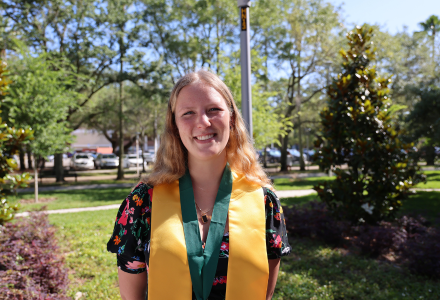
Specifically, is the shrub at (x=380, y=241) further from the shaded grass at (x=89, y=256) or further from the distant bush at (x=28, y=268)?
the distant bush at (x=28, y=268)

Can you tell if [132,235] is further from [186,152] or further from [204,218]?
[186,152]

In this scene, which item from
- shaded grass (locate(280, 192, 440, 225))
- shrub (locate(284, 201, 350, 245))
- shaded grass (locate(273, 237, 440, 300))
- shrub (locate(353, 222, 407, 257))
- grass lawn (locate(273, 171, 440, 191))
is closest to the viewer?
shaded grass (locate(273, 237, 440, 300))

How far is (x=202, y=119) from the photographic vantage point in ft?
5.61

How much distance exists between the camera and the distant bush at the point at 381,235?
4.70m

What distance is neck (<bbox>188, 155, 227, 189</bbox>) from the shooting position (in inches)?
74.4

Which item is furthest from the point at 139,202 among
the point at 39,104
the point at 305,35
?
the point at 305,35

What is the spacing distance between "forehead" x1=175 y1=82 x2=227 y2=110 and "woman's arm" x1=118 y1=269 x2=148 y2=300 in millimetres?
935

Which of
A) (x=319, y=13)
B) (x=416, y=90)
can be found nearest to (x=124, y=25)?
(x=319, y=13)

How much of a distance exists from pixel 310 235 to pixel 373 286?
2162 millimetres

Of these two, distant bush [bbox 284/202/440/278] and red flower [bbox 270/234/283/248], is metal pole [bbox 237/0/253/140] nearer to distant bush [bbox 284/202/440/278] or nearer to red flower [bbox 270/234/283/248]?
red flower [bbox 270/234/283/248]

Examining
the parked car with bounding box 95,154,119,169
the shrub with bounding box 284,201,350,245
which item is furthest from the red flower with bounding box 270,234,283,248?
the parked car with bounding box 95,154,119,169

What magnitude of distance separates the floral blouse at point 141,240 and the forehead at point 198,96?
53 cm

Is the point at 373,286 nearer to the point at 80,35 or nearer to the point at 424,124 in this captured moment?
the point at 424,124

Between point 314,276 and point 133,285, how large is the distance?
3.71m
